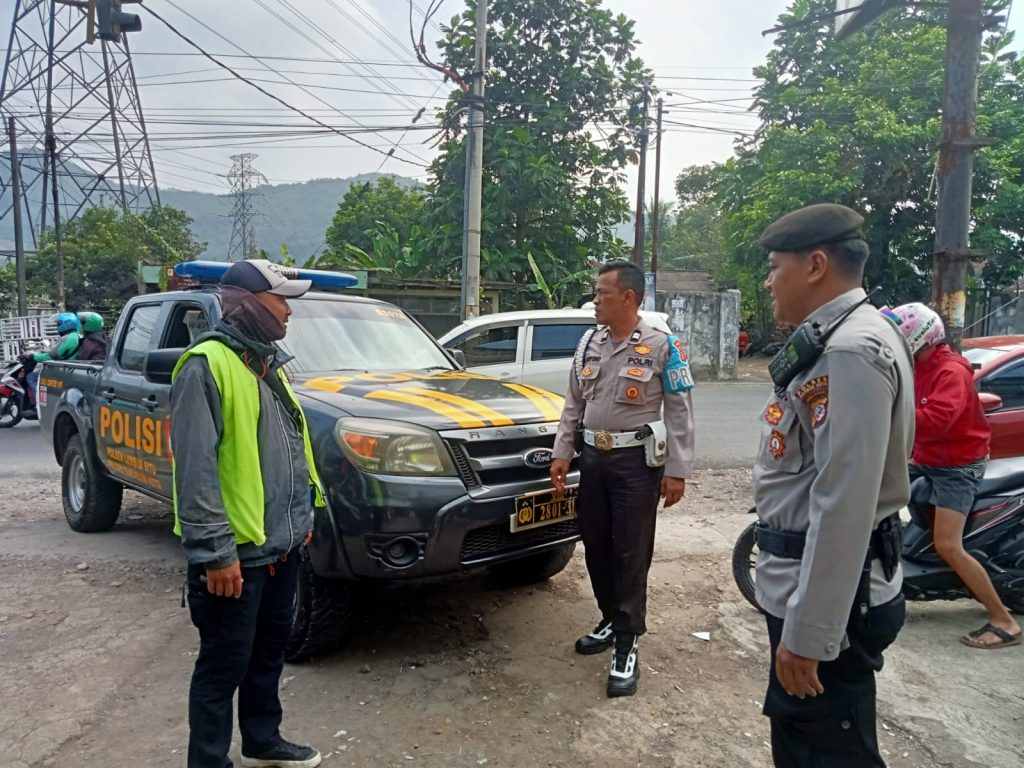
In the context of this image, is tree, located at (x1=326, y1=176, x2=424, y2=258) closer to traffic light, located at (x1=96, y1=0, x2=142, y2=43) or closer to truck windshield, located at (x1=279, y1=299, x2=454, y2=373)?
traffic light, located at (x1=96, y1=0, x2=142, y2=43)

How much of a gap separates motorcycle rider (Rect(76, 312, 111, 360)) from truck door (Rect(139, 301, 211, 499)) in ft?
13.2

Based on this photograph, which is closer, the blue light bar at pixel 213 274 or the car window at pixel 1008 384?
the blue light bar at pixel 213 274

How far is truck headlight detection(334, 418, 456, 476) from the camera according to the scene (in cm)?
321

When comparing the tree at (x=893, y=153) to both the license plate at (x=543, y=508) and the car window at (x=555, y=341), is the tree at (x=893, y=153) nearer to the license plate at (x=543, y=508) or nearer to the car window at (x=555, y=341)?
the car window at (x=555, y=341)

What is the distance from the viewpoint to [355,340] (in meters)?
4.52

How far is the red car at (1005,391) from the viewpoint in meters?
5.47

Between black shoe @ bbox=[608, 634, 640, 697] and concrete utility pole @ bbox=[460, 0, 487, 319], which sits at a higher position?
concrete utility pole @ bbox=[460, 0, 487, 319]

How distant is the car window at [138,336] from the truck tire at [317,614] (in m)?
2.37

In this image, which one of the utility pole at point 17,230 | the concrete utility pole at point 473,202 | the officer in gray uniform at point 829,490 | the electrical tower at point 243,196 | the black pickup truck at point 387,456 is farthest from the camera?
the electrical tower at point 243,196

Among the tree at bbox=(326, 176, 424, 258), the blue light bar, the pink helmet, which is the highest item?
the tree at bbox=(326, 176, 424, 258)

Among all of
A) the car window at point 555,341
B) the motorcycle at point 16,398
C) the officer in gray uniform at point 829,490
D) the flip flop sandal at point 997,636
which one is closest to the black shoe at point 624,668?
the officer in gray uniform at point 829,490

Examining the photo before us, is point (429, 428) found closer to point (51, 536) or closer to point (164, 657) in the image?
point (164, 657)

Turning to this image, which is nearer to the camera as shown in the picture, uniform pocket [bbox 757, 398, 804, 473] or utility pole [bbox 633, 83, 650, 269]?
uniform pocket [bbox 757, 398, 804, 473]

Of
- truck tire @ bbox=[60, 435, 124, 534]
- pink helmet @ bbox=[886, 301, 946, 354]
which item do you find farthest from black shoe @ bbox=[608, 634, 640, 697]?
truck tire @ bbox=[60, 435, 124, 534]
